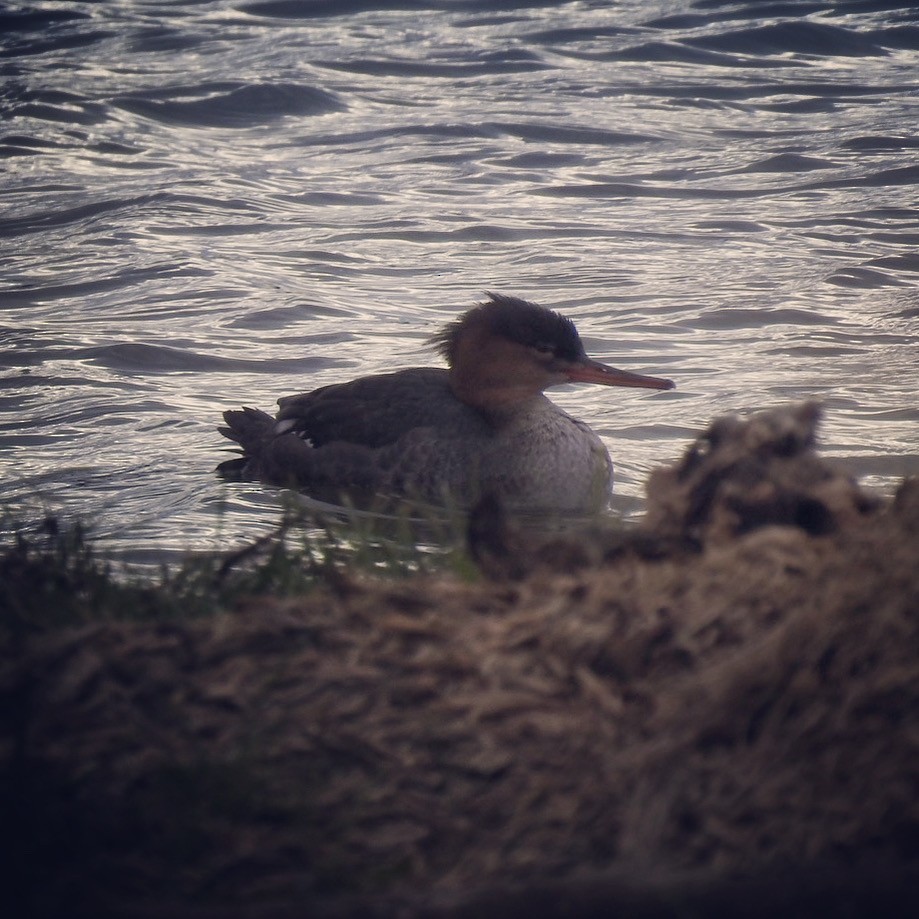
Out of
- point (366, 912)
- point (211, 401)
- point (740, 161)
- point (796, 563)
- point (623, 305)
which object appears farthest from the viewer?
point (740, 161)

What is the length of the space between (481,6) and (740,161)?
7046 mm

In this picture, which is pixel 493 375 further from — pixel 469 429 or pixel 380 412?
pixel 380 412

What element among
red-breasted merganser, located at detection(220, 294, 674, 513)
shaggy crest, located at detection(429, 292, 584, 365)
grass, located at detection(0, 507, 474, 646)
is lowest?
red-breasted merganser, located at detection(220, 294, 674, 513)

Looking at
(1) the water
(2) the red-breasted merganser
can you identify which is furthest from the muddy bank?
(2) the red-breasted merganser

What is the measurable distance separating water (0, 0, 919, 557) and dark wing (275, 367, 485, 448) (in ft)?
1.52

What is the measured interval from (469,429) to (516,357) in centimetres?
43

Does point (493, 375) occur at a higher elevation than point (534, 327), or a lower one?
lower

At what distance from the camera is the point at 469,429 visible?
22.0 ft

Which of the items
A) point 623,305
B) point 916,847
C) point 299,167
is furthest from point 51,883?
point 299,167

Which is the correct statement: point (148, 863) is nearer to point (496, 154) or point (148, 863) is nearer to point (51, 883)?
point (51, 883)

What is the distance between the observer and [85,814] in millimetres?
2613

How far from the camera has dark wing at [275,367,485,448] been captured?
6691mm

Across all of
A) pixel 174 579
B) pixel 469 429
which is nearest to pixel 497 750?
pixel 174 579

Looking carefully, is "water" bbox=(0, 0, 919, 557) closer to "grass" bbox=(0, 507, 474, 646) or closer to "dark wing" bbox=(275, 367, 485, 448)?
"dark wing" bbox=(275, 367, 485, 448)
